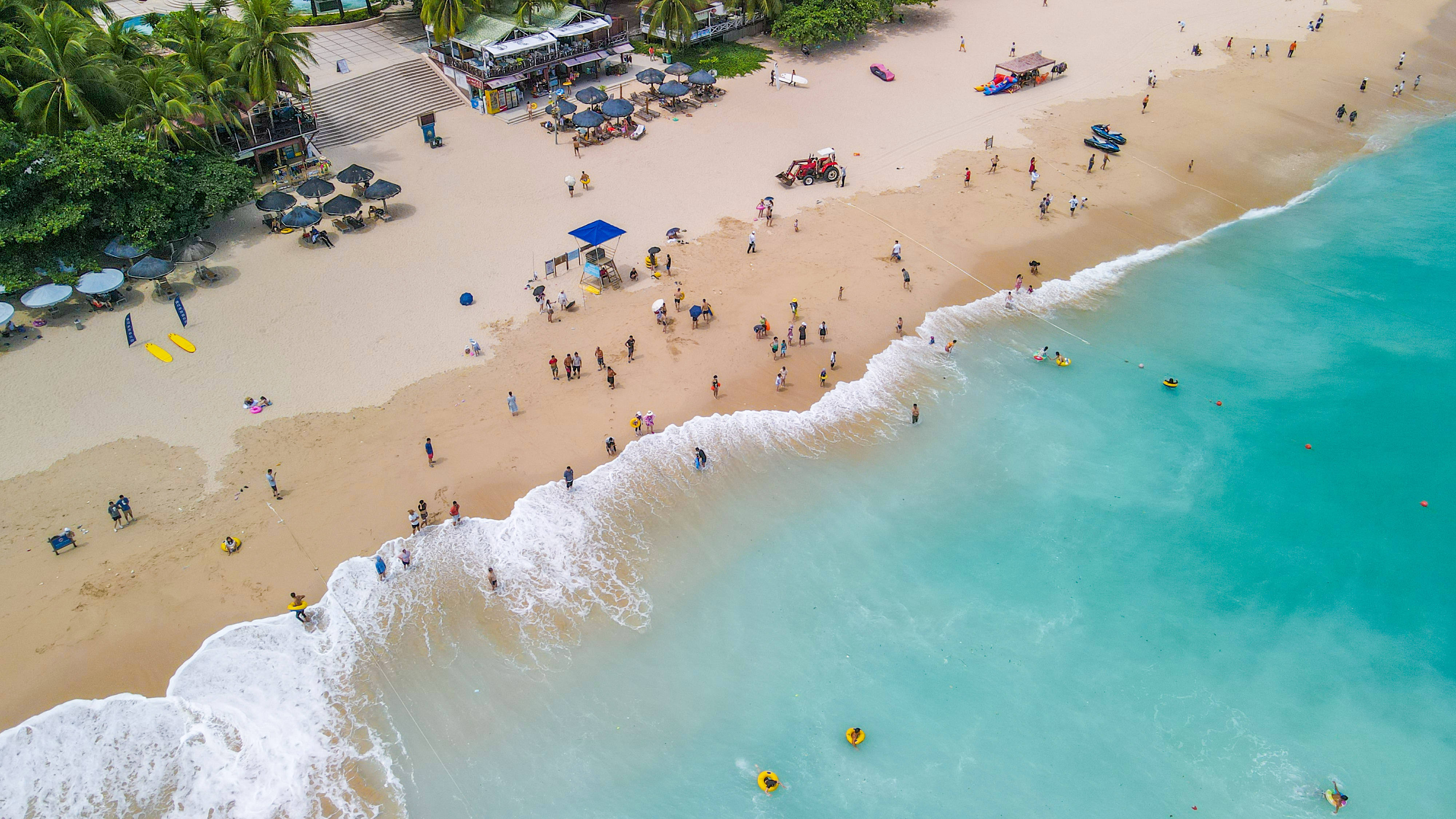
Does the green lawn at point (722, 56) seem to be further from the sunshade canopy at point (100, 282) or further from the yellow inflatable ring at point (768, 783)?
the yellow inflatable ring at point (768, 783)

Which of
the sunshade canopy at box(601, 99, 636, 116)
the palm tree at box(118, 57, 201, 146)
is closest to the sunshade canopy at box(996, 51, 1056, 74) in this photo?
the sunshade canopy at box(601, 99, 636, 116)

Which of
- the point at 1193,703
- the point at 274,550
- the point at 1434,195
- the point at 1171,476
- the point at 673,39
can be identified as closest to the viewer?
the point at 1193,703

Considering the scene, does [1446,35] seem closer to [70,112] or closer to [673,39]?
[673,39]

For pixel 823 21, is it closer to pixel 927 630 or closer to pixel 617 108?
pixel 617 108

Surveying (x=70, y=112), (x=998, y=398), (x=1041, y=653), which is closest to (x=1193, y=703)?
(x=1041, y=653)

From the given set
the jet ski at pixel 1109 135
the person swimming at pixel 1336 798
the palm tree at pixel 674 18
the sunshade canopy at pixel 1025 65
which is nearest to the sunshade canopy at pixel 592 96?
the palm tree at pixel 674 18

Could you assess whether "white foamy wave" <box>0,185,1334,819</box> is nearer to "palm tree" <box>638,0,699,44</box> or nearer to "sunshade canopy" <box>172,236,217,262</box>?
"sunshade canopy" <box>172,236,217,262</box>

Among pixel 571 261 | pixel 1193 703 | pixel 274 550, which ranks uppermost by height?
pixel 571 261
